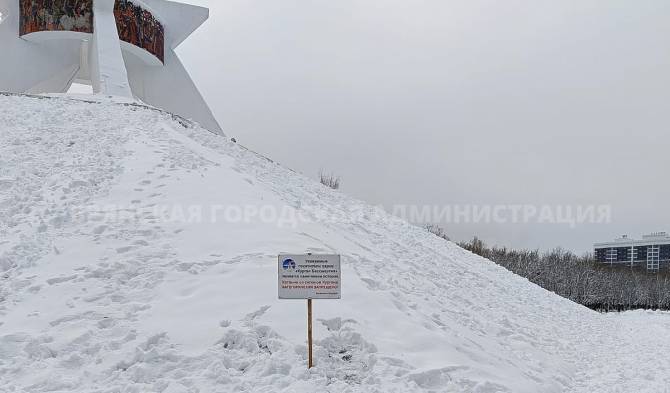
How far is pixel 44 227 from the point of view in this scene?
684 cm

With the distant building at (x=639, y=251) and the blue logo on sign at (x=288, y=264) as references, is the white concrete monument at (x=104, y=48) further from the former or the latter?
the distant building at (x=639, y=251)

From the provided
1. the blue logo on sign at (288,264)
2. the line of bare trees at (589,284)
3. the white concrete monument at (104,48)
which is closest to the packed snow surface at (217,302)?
the blue logo on sign at (288,264)

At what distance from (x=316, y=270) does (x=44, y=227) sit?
4513mm

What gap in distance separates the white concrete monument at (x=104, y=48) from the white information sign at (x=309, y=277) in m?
17.4

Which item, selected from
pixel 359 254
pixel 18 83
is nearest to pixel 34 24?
pixel 18 83

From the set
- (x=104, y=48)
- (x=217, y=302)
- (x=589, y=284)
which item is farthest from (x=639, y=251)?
(x=217, y=302)

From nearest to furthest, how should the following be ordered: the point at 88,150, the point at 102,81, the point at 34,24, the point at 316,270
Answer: the point at 316,270 → the point at 88,150 → the point at 102,81 → the point at 34,24

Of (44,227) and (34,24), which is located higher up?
(34,24)

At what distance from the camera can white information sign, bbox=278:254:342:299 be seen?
4.39m

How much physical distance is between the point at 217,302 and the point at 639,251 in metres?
83.9

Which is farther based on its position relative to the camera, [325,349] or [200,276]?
[200,276]

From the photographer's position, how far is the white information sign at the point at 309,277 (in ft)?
14.4

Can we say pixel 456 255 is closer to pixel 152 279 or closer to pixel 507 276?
pixel 507 276

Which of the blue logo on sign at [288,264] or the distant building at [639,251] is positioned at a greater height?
the blue logo on sign at [288,264]
